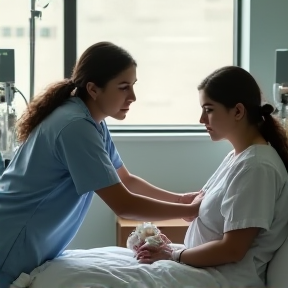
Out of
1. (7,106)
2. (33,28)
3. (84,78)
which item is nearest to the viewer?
(84,78)

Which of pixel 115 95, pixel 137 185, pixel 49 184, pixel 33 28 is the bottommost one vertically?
pixel 137 185

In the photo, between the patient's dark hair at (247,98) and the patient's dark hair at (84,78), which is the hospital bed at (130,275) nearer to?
the patient's dark hair at (247,98)

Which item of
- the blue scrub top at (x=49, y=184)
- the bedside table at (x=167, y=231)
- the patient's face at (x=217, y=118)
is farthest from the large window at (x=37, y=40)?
the patient's face at (x=217, y=118)

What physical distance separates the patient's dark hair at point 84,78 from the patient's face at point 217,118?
0.94 feet

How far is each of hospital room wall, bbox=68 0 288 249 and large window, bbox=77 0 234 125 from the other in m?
0.23

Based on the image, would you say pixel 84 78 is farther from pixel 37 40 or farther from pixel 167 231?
pixel 37 40

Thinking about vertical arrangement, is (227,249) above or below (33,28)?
below

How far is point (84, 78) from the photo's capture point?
2055mm

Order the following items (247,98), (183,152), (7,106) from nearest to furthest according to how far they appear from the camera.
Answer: (247,98) < (7,106) < (183,152)

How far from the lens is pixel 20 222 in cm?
196

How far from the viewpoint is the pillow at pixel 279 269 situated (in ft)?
6.07

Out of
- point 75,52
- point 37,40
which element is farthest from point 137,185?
point 37,40

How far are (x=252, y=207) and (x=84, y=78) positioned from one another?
69 cm

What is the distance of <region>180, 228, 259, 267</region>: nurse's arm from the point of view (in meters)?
1.83
